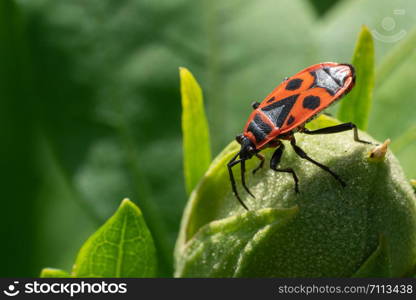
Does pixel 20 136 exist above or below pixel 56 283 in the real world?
above

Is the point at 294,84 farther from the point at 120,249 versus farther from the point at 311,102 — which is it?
the point at 120,249

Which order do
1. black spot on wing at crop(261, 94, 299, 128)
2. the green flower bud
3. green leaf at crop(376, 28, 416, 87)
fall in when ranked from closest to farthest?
the green flower bud < black spot on wing at crop(261, 94, 299, 128) < green leaf at crop(376, 28, 416, 87)

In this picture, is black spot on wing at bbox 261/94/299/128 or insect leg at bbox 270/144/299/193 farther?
black spot on wing at bbox 261/94/299/128

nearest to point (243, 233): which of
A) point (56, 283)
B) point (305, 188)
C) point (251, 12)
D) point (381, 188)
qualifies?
point (305, 188)

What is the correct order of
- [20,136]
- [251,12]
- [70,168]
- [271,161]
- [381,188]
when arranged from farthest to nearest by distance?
[20,136] → [251,12] → [70,168] → [271,161] → [381,188]

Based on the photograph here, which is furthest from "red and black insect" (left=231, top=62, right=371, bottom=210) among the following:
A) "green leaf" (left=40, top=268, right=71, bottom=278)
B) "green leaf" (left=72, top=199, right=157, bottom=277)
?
"green leaf" (left=40, top=268, right=71, bottom=278)

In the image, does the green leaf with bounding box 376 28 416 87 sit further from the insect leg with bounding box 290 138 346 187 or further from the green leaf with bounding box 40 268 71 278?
the green leaf with bounding box 40 268 71 278

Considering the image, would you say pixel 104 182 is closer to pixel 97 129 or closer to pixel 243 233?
pixel 97 129
